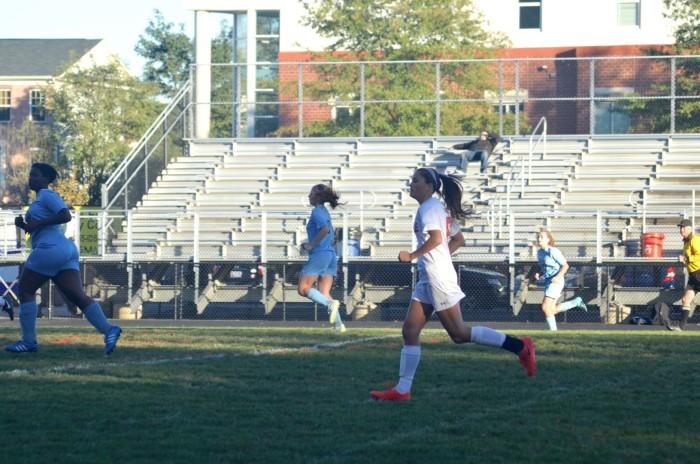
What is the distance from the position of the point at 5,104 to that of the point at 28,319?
6103cm

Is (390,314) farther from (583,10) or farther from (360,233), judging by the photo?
(583,10)

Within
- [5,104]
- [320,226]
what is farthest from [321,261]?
[5,104]

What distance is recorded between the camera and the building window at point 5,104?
235 feet

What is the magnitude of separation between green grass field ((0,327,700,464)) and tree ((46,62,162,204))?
→ 158 ft

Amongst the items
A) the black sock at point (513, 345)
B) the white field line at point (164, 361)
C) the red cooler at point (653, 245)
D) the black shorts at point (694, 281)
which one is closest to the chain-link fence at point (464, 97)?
the red cooler at point (653, 245)

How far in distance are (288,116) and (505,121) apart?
5.47 metres

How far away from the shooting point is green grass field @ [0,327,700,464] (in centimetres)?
752

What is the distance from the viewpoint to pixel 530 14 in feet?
150

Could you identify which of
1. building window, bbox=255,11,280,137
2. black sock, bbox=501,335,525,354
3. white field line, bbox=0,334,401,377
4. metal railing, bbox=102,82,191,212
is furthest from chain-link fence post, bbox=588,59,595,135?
black sock, bbox=501,335,525,354

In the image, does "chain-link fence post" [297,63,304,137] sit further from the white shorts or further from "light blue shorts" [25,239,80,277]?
the white shorts

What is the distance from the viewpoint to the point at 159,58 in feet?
299

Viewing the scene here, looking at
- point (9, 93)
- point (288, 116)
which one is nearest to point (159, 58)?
point (9, 93)

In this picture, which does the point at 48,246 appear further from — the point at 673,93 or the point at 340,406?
the point at 673,93

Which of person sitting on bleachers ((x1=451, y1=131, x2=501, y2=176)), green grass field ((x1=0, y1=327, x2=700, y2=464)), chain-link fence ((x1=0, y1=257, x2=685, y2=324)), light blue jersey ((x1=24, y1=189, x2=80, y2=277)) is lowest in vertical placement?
chain-link fence ((x1=0, y1=257, x2=685, y2=324))
